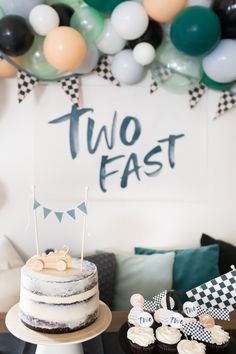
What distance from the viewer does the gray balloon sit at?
5.99 ft

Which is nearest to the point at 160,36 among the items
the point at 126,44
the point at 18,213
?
the point at 126,44

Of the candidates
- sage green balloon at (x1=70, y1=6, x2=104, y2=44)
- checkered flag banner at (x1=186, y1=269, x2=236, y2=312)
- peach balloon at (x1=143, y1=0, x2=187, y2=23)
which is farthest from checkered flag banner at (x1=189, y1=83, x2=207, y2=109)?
checkered flag banner at (x1=186, y1=269, x2=236, y2=312)

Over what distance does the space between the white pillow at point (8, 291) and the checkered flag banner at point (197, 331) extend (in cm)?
87

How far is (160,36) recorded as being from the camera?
1.92 meters

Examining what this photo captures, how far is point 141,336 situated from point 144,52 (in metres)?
1.22

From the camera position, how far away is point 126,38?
1.87 meters

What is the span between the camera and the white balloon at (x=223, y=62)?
1.83 metres

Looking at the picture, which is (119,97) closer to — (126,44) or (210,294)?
(126,44)

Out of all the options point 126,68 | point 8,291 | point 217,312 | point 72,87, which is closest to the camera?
point 217,312

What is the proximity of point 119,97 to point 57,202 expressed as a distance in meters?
0.63

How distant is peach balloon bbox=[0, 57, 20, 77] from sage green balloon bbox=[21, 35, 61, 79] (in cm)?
4

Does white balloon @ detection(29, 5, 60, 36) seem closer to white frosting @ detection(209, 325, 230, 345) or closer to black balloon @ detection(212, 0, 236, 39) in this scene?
black balloon @ detection(212, 0, 236, 39)

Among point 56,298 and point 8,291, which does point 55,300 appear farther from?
point 8,291

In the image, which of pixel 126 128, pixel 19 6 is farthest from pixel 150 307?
pixel 19 6
